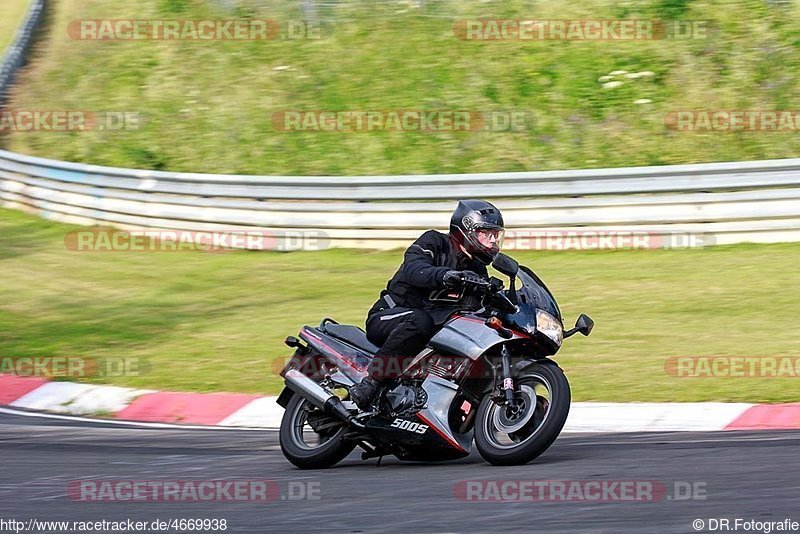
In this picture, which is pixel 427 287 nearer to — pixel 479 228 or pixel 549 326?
pixel 479 228

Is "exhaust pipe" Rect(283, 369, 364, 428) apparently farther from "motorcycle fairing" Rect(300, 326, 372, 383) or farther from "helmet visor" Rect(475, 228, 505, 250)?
"helmet visor" Rect(475, 228, 505, 250)

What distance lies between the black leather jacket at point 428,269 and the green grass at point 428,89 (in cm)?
948

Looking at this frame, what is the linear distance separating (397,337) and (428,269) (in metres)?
0.43

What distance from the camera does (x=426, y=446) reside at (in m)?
6.74

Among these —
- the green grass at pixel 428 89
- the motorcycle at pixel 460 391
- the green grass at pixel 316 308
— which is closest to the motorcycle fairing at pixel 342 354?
the motorcycle at pixel 460 391

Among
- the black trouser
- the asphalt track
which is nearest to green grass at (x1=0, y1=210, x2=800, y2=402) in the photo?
the asphalt track

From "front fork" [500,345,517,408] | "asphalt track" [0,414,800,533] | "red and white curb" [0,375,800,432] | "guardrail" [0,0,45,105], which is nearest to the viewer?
"asphalt track" [0,414,800,533]

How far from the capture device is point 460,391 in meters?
6.70

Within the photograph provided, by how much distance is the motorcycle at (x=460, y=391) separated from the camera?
20.9ft

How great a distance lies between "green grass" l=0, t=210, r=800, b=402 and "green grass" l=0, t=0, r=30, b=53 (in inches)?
388

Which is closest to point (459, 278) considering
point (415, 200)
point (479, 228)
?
point (479, 228)

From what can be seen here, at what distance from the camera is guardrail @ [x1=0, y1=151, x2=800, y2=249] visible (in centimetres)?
1346

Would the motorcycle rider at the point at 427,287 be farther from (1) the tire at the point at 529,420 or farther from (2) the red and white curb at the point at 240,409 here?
(2) the red and white curb at the point at 240,409

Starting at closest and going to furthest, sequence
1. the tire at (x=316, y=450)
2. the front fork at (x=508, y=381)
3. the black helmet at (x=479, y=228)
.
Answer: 1. the front fork at (x=508, y=381)
2. the black helmet at (x=479, y=228)
3. the tire at (x=316, y=450)
